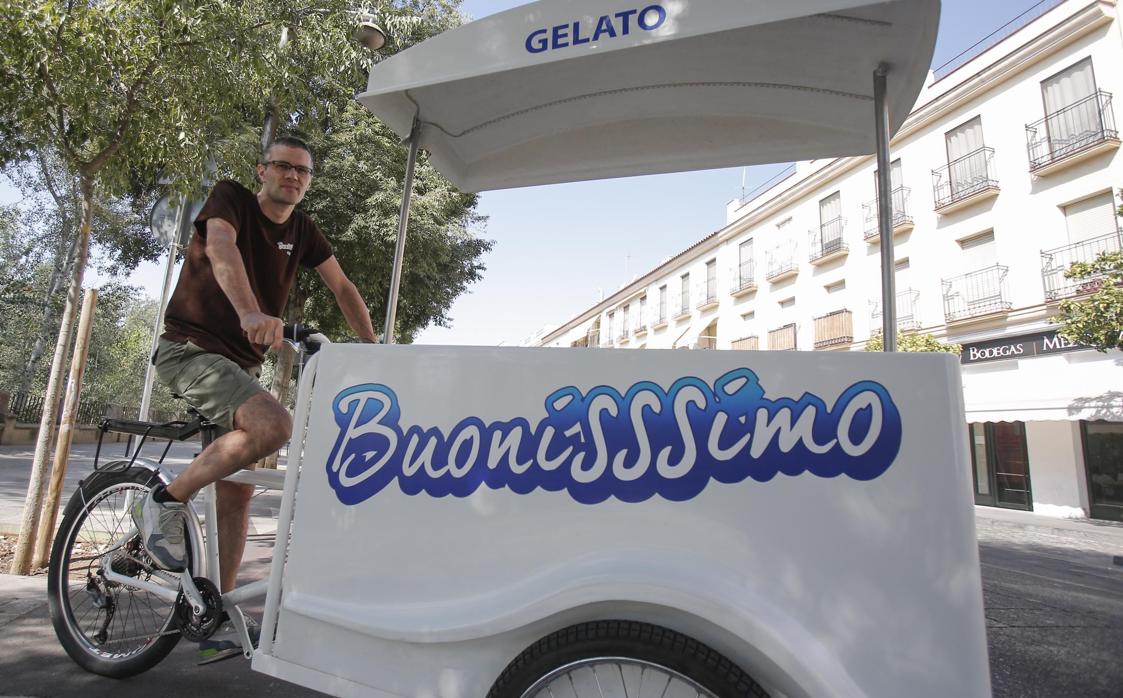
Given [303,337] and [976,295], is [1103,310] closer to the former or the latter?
[976,295]

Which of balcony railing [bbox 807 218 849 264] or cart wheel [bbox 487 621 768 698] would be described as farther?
balcony railing [bbox 807 218 849 264]

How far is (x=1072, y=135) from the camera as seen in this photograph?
14.8 metres

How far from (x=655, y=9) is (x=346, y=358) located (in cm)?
135

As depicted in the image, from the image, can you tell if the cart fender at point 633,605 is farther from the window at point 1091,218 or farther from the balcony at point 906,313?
the balcony at point 906,313

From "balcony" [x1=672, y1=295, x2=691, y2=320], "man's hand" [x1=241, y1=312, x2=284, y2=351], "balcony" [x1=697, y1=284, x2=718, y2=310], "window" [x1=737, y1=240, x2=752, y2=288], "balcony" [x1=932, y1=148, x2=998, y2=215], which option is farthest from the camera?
"balcony" [x1=672, y1=295, x2=691, y2=320]

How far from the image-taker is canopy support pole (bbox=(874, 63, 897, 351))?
1986mm

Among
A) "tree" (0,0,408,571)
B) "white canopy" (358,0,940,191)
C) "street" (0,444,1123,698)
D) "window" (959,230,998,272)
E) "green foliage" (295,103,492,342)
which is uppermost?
"window" (959,230,998,272)

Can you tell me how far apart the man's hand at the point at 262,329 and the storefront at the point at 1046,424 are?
56.6 feet

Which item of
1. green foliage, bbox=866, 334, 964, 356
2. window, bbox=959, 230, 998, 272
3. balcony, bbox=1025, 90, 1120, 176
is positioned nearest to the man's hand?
green foliage, bbox=866, 334, 964, 356

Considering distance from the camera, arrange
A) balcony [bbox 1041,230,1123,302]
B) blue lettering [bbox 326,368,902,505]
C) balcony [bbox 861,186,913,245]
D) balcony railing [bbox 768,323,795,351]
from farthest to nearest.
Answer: balcony railing [bbox 768,323,795,351], balcony [bbox 861,186,913,245], balcony [bbox 1041,230,1123,302], blue lettering [bbox 326,368,902,505]

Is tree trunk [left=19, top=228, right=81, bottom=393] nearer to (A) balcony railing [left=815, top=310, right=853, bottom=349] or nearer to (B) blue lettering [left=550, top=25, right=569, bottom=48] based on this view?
(B) blue lettering [left=550, top=25, right=569, bottom=48]

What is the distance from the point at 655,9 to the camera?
178 cm

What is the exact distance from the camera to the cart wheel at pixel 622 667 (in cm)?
125

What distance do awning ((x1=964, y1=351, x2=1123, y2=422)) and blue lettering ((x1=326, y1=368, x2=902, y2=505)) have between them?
1652 cm
